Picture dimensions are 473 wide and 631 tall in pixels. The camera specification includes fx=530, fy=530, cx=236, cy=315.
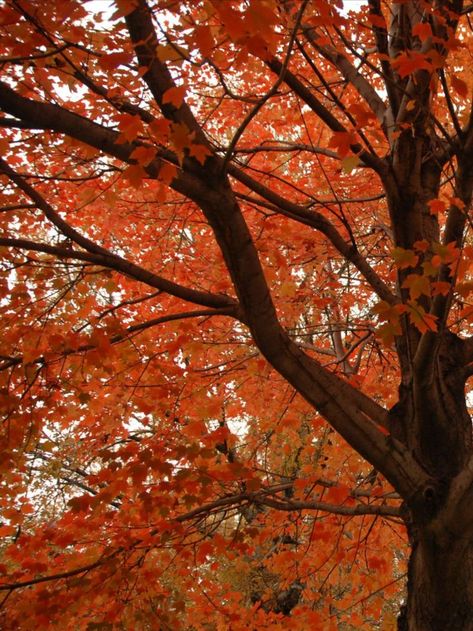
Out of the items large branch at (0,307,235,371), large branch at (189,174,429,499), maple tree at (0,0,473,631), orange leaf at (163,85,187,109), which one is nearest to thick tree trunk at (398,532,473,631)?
maple tree at (0,0,473,631)

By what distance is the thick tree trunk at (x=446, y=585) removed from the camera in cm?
276

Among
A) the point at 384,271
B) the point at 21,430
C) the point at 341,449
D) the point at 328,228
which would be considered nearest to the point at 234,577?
the point at 341,449

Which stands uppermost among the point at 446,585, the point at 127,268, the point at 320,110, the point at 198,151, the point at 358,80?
the point at 358,80

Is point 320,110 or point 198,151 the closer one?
point 198,151

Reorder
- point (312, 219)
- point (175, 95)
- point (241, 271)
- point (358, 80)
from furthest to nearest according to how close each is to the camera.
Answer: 1. point (358, 80)
2. point (312, 219)
3. point (241, 271)
4. point (175, 95)

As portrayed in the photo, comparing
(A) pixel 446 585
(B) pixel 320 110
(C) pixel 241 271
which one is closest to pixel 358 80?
(B) pixel 320 110

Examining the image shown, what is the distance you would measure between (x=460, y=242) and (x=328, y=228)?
69cm

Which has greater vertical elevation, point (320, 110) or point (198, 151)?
point (320, 110)

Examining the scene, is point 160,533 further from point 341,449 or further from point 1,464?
point 341,449

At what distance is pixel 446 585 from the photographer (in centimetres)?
279

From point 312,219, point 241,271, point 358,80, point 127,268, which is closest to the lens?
point 241,271

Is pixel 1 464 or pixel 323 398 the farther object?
pixel 1 464

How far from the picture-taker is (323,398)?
2736 mm

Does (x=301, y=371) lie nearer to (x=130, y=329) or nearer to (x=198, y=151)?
(x=130, y=329)
